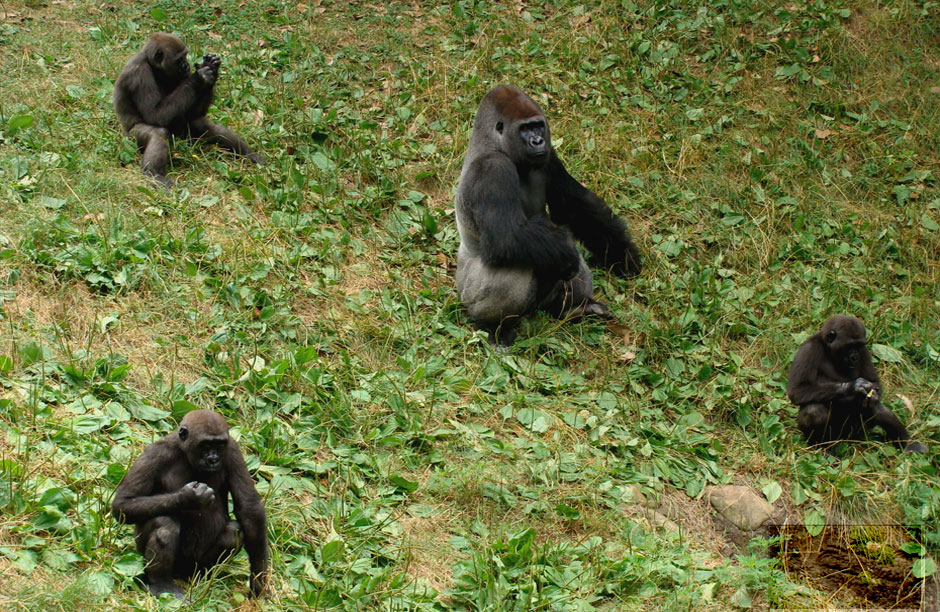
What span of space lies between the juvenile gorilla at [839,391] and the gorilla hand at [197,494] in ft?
11.0

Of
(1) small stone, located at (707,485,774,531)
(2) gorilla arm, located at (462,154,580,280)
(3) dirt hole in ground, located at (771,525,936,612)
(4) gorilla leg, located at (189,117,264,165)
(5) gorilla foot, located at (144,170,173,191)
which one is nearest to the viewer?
(3) dirt hole in ground, located at (771,525,936,612)

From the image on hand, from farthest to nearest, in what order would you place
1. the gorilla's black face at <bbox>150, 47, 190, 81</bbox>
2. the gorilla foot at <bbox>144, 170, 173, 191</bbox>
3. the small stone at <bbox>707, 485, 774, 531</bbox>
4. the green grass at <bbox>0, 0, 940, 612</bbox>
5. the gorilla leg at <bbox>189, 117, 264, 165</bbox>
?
the gorilla leg at <bbox>189, 117, 264, 165</bbox> → the gorilla's black face at <bbox>150, 47, 190, 81</bbox> → the gorilla foot at <bbox>144, 170, 173, 191</bbox> → the small stone at <bbox>707, 485, 774, 531</bbox> → the green grass at <bbox>0, 0, 940, 612</bbox>

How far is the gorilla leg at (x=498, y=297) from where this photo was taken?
5.79 metres

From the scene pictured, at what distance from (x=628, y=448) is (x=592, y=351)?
89cm

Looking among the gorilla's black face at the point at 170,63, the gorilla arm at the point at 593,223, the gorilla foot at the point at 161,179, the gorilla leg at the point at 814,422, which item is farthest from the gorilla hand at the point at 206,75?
the gorilla leg at the point at 814,422

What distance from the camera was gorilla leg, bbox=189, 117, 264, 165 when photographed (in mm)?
6738

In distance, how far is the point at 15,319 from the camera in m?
4.82

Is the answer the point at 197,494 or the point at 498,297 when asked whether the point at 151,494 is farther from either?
the point at 498,297

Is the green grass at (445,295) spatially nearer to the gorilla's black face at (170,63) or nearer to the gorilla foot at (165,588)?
the gorilla foot at (165,588)

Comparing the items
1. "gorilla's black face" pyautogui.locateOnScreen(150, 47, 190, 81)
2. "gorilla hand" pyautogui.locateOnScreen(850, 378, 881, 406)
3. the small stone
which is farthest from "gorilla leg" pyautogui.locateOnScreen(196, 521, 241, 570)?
"gorilla's black face" pyautogui.locateOnScreen(150, 47, 190, 81)

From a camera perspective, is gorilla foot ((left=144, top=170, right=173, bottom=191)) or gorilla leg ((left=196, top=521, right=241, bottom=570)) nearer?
gorilla leg ((left=196, top=521, right=241, bottom=570))

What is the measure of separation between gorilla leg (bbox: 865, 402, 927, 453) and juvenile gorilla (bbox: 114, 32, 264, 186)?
471cm

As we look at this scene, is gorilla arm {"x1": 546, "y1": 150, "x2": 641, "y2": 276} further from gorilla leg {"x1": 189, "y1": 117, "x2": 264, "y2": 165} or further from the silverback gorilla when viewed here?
gorilla leg {"x1": 189, "y1": 117, "x2": 264, "y2": 165}

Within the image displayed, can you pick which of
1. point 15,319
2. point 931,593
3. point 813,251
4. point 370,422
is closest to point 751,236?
point 813,251
